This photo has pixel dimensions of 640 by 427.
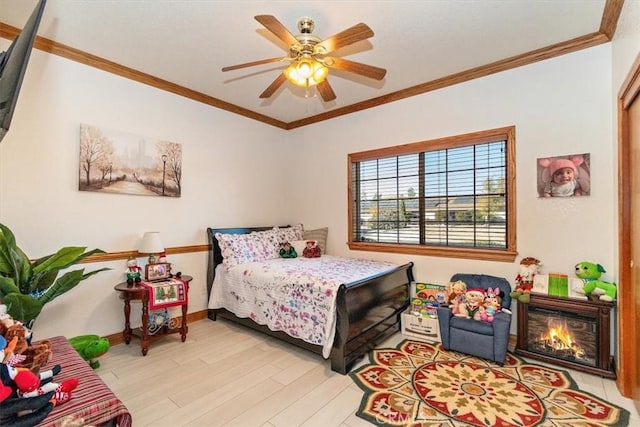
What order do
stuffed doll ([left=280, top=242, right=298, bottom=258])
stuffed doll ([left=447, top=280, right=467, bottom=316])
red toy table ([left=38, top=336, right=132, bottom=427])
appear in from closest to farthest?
1. red toy table ([left=38, top=336, right=132, bottom=427])
2. stuffed doll ([left=447, top=280, right=467, bottom=316])
3. stuffed doll ([left=280, top=242, right=298, bottom=258])

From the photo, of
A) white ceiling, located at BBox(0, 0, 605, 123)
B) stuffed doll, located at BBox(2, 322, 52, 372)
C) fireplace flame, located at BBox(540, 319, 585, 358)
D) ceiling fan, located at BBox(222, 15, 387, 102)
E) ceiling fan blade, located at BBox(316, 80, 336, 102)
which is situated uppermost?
white ceiling, located at BBox(0, 0, 605, 123)

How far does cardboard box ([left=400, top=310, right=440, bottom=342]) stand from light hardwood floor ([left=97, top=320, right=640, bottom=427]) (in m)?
0.18

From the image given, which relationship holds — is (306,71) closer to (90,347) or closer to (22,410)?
(22,410)

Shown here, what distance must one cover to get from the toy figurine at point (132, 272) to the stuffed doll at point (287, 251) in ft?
5.23

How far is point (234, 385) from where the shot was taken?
2.37 metres

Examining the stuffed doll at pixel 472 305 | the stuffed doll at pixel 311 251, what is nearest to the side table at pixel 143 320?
the stuffed doll at pixel 311 251

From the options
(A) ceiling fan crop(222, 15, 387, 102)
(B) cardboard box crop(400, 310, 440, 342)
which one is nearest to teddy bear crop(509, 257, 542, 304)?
(B) cardboard box crop(400, 310, 440, 342)

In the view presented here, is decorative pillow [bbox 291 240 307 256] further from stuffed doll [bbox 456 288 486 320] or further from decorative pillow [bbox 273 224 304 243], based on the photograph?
stuffed doll [bbox 456 288 486 320]

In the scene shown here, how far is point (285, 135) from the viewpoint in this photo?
16.5 ft

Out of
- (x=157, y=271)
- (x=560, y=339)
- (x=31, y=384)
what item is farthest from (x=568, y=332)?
(x=157, y=271)

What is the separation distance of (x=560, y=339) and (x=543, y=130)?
1846 millimetres

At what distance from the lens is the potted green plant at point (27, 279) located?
199 centimetres

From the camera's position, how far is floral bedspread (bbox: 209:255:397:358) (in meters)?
2.66

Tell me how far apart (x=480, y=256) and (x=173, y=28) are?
11.6 feet
